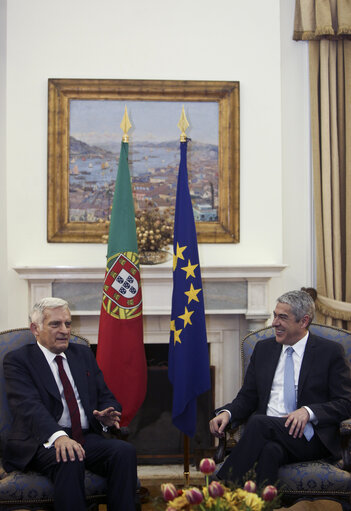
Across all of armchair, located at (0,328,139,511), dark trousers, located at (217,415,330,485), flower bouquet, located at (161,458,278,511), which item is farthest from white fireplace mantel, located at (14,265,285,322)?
flower bouquet, located at (161,458,278,511)

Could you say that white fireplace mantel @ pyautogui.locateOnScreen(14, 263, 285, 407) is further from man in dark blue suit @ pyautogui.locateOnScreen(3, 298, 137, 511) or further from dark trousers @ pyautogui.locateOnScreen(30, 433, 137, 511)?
dark trousers @ pyautogui.locateOnScreen(30, 433, 137, 511)

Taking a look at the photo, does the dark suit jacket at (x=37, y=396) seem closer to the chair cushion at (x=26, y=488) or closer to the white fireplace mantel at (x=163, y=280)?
the chair cushion at (x=26, y=488)

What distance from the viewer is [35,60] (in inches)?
179

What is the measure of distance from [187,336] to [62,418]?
982mm

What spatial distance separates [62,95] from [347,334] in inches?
108

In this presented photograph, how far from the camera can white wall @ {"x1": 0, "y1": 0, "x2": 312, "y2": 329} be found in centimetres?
454

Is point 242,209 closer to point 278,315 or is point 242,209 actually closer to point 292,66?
point 292,66

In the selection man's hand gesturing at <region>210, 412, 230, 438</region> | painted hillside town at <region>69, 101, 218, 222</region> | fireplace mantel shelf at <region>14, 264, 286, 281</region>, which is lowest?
man's hand gesturing at <region>210, 412, 230, 438</region>

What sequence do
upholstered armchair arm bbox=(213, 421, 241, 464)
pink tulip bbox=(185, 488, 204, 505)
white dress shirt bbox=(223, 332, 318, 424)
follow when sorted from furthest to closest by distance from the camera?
white dress shirt bbox=(223, 332, 318, 424) → upholstered armchair arm bbox=(213, 421, 241, 464) → pink tulip bbox=(185, 488, 204, 505)

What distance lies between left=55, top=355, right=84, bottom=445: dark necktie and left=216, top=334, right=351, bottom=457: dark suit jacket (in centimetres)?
81

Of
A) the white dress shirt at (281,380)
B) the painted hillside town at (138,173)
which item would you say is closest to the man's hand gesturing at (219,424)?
the white dress shirt at (281,380)

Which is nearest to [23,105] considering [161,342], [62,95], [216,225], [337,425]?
[62,95]

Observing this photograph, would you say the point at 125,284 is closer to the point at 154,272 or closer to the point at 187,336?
the point at 187,336

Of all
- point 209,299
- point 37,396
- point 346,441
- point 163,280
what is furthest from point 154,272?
point 346,441
